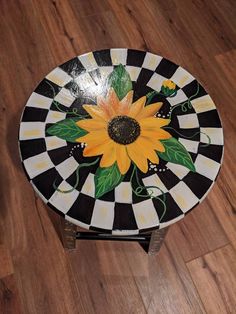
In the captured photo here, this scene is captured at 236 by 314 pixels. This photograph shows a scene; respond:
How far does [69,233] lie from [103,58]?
0.54 meters

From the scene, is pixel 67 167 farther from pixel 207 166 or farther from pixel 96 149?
pixel 207 166

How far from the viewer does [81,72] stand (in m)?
1.16

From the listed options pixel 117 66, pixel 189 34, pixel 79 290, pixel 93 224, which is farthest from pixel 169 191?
pixel 189 34

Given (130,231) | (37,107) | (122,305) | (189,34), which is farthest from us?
(189,34)

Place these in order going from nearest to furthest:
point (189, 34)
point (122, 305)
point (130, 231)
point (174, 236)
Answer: point (130, 231) → point (122, 305) → point (174, 236) → point (189, 34)

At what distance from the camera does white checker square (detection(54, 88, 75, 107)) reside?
109cm

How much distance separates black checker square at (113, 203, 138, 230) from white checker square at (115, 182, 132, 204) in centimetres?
1

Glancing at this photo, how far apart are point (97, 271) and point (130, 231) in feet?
1.49

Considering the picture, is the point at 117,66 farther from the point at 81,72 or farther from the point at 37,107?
the point at 37,107

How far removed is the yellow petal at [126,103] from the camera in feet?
3.58

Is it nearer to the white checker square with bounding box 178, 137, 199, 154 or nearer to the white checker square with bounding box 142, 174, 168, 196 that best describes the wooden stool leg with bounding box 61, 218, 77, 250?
the white checker square with bounding box 142, 174, 168, 196

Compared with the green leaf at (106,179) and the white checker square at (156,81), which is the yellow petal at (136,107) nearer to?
the white checker square at (156,81)

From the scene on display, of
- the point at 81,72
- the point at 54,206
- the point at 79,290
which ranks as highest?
the point at 81,72

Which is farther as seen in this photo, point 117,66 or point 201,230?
point 201,230
